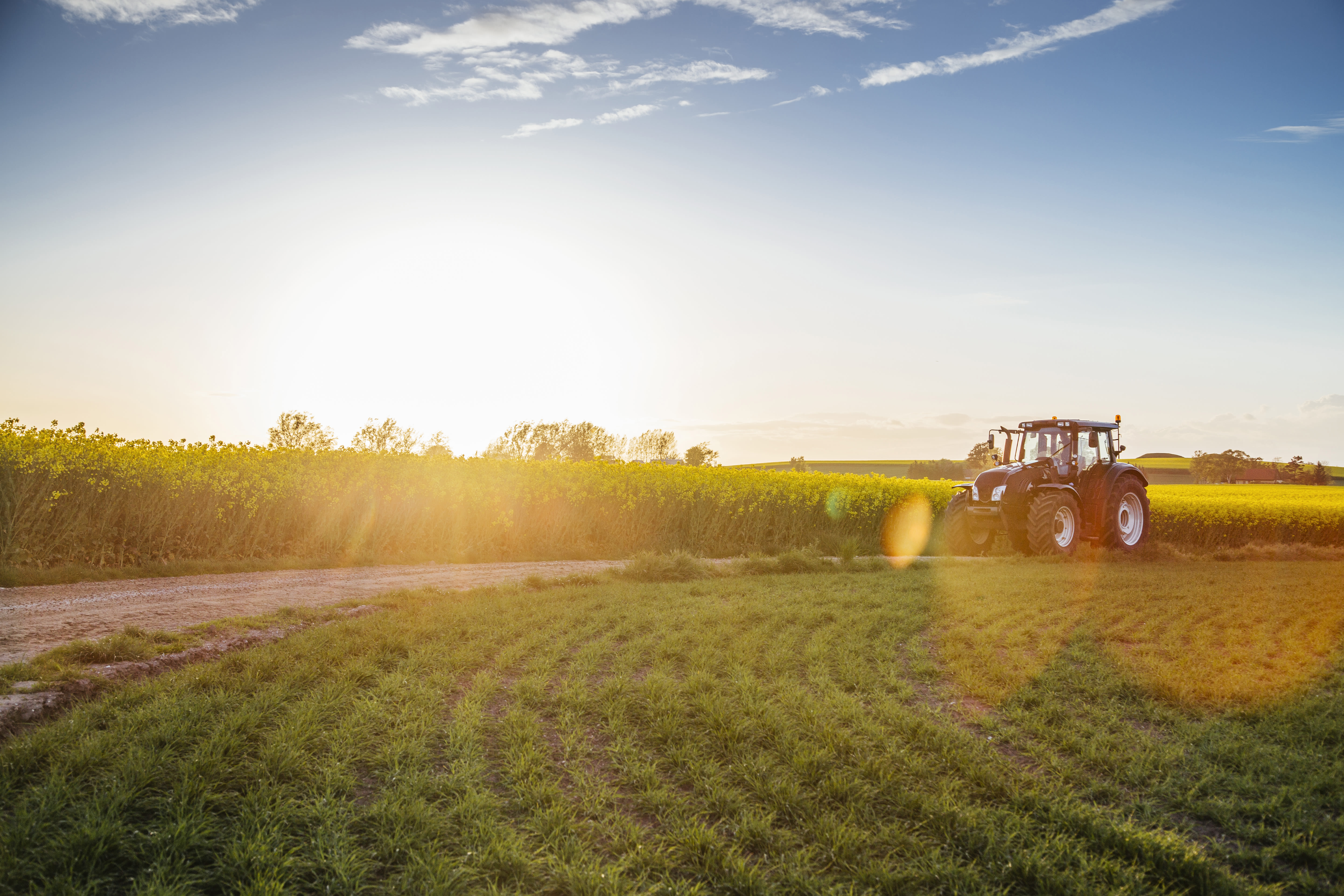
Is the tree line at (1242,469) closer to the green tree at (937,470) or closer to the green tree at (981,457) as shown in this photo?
the green tree at (937,470)

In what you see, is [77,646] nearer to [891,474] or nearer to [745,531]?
[745,531]

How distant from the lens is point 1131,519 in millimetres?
16859

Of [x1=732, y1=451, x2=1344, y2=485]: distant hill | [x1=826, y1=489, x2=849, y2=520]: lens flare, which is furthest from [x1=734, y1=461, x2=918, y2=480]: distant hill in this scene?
[x1=826, y1=489, x2=849, y2=520]: lens flare

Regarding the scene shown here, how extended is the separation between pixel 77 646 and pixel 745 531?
14713mm

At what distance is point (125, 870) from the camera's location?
11.1 feet

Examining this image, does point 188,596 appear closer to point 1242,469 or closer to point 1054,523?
point 1054,523

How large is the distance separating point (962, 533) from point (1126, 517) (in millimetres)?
4033

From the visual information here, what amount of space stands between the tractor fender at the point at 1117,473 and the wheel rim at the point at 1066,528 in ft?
3.34

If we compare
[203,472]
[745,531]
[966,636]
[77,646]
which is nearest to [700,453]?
[745,531]

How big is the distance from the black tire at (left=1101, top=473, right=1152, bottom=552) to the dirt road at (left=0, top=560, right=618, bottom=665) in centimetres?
1107

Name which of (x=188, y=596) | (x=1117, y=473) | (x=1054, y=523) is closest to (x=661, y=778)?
(x=188, y=596)

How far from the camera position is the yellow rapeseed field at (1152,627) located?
21.0 feet

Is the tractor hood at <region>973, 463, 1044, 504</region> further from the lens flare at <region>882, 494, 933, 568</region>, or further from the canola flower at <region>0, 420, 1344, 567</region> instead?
the lens flare at <region>882, 494, 933, 568</region>

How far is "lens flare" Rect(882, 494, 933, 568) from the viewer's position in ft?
71.6
